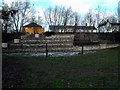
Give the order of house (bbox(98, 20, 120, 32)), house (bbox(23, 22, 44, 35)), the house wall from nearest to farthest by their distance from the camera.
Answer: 1. house (bbox(23, 22, 44, 35))
2. house (bbox(98, 20, 120, 32))
3. the house wall

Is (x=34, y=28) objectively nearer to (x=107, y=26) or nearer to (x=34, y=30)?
(x=34, y=30)

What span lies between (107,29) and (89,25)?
5141 mm

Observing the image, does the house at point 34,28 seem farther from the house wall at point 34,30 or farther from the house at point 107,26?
the house at point 107,26

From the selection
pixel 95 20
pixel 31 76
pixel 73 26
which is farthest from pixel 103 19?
pixel 31 76

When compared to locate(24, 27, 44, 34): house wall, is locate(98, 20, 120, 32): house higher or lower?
higher

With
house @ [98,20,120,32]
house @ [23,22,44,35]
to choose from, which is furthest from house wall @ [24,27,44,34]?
house @ [98,20,120,32]

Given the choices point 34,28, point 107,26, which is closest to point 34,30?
point 34,28

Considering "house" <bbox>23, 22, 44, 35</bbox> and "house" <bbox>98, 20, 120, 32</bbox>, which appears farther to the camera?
"house" <bbox>98, 20, 120, 32</bbox>

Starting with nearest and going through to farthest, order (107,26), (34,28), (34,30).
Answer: (34,28), (107,26), (34,30)

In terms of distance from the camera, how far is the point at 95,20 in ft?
234

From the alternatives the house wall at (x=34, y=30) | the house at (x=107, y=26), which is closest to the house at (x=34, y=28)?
the house wall at (x=34, y=30)

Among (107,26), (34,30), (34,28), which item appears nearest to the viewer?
Answer: (34,28)

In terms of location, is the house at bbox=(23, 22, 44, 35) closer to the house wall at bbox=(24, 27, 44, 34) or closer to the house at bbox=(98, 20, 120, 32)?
the house wall at bbox=(24, 27, 44, 34)

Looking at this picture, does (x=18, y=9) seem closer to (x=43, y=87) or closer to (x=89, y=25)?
(x=89, y=25)
